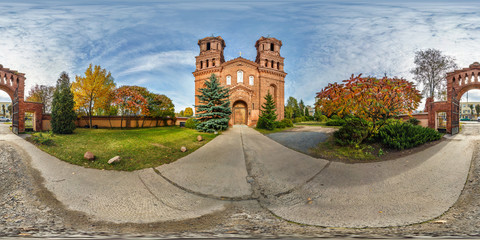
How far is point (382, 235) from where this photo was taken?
2.16 meters

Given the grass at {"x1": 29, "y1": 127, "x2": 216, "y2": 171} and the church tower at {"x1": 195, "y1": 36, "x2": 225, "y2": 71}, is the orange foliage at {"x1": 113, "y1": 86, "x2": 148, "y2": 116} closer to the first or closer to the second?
the grass at {"x1": 29, "y1": 127, "x2": 216, "y2": 171}

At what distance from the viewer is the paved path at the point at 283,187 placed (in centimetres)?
265

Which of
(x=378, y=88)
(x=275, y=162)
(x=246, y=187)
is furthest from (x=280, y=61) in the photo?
(x=246, y=187)

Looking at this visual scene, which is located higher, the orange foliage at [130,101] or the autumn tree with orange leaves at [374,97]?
the orange foliage at [130,101]

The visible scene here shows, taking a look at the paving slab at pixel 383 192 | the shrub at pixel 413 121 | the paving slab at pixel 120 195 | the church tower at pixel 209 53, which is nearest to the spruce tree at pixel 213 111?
the paving slab at pixel 120 195

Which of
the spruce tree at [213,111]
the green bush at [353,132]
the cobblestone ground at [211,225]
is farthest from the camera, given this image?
the spruce tree at [213,111]

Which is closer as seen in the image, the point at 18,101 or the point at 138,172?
the point at 138,172

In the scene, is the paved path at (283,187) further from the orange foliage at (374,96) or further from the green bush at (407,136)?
the orange foliage at (374,96)

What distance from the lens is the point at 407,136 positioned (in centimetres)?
491

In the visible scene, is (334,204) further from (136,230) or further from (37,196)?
(37,196)

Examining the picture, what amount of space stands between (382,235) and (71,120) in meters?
11.0

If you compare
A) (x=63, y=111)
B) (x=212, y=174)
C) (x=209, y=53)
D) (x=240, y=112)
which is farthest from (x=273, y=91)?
(x=63, y=111)

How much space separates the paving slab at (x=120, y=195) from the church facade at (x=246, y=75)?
12937 mm

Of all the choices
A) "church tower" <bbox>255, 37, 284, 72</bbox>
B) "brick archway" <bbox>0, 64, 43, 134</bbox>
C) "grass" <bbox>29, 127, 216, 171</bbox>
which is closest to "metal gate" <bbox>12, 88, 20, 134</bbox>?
"brick archway" <bbox>0, 64, 43, 134</bbox>
